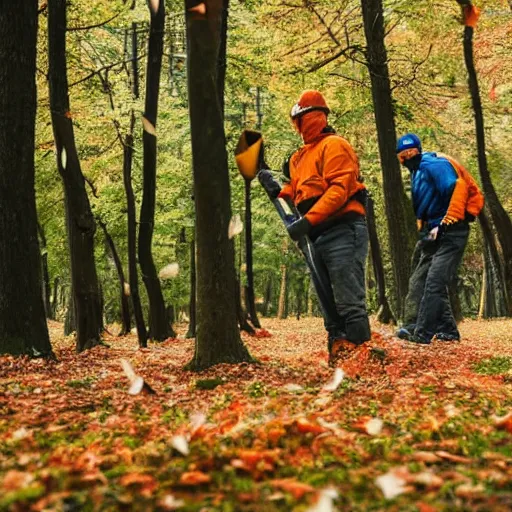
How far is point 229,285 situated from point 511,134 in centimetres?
1985

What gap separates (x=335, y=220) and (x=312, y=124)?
0.96m

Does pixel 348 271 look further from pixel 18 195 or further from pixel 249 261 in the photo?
pixel 249 261

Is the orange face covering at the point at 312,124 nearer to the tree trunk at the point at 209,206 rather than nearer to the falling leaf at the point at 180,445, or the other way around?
the tree trunk at the point at 209,206

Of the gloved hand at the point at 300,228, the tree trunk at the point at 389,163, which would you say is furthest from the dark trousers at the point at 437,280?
the gloved hand at the point at 300,228

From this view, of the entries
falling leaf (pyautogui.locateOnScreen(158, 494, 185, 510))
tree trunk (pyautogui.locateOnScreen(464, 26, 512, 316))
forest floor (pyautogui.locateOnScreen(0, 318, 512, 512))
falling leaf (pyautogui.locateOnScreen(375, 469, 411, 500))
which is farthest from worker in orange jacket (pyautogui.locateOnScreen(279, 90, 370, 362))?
tree trunk (pyautogui.locateOnScreen(464, 26, 512, 316))

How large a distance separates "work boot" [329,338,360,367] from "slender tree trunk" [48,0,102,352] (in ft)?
15.2

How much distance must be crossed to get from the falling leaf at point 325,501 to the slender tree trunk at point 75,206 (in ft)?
24.8

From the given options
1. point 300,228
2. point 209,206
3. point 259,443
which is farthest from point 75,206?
point 259,443

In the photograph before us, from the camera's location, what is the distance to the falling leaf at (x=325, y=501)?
6.20 ft

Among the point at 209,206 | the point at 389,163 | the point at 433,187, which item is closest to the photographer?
the point at 209,206

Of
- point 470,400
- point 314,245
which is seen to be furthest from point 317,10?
point 470,400

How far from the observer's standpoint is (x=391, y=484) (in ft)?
6.82

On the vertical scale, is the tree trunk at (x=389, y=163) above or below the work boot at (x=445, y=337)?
above

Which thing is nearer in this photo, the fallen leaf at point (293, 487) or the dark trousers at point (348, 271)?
the fallen leaf at point (293, 487)
